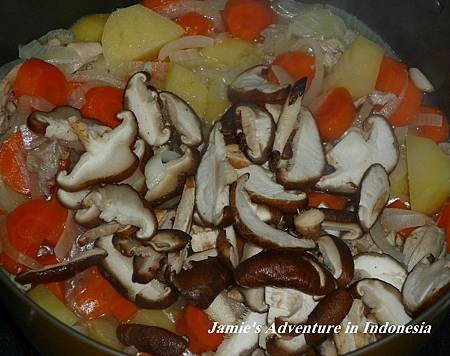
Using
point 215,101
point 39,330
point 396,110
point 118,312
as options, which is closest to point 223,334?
point 118,312

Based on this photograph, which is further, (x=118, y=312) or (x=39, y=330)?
(x=118, y=312)

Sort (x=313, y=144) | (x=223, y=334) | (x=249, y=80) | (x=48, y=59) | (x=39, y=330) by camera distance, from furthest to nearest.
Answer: (x=48, y=59)
(x=249, y=80)
(x=313, y=144)
(x=223, y=334)
(x=39, y=330)

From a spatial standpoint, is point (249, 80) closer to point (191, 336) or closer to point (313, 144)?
point (313, 144)

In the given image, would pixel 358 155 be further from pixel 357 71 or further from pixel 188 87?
pixel 188 87

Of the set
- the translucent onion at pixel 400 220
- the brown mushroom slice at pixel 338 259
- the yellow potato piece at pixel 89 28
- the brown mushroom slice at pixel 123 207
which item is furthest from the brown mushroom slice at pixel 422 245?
the yellow potato piece at pixel 89 28

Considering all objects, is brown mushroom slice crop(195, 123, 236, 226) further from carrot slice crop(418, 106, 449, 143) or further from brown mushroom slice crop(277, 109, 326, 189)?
carrot slice crop(418, 106, 449, 143)

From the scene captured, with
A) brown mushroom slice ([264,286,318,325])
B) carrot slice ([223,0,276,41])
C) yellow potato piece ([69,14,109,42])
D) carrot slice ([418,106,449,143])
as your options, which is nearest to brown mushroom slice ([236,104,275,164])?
brown mushroom slice ([264,286,318,325])

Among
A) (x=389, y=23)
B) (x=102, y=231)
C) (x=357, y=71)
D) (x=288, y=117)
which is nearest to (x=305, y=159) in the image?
(x=288, y=117)

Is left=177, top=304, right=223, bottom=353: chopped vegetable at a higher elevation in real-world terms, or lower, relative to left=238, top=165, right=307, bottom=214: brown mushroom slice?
lower
